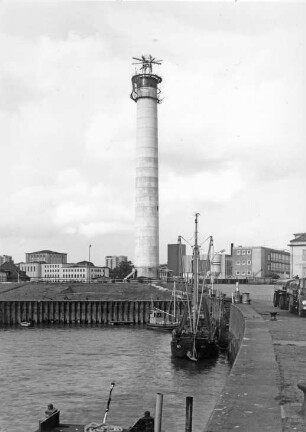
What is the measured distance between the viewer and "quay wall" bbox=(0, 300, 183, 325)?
274 ft

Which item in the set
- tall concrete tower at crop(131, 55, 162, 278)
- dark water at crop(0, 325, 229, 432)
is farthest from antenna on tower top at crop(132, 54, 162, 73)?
dark water at crop(0, 325, 229, 432)

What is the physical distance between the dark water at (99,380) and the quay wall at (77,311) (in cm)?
2323

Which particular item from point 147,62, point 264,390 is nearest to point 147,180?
point 147,62

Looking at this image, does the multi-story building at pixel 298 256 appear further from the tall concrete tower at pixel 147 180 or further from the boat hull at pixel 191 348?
the boat hull at pixel 191 348

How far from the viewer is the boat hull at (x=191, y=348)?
145 feet

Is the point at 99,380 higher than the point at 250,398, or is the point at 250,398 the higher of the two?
the point at 250,398

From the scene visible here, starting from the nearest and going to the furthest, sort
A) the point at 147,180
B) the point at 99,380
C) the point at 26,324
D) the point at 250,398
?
1. the point at 250,398
2. the point at 99,380
3. the point at 26,324
4. the point at 147,180

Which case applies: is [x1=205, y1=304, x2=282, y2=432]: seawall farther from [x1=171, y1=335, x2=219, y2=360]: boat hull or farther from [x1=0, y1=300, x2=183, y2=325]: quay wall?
[x1=0, y1=300, x2=183, y2=325]: quay wall

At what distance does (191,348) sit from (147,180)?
77456 millimetres

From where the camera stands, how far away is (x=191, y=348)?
44188 mm

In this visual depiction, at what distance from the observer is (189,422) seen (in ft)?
45.3

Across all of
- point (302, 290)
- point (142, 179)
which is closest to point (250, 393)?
point (302, 290)

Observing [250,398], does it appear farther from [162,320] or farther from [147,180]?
[147,180]

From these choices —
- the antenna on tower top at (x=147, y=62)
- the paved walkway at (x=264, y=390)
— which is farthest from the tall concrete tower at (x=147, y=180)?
the paved walkway at (x=264, y=390)
